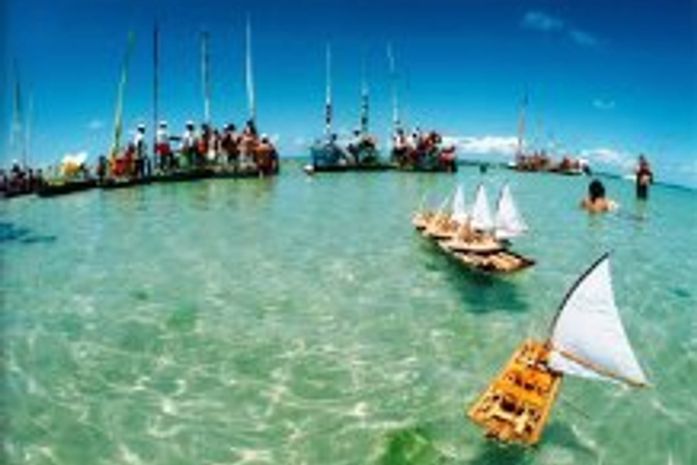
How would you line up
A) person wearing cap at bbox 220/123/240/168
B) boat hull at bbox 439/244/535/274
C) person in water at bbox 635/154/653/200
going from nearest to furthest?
boat hull at bbox 439/244/535/274, person wearing cap at bbox 220/123/240/168, person in water at bbox 635/154/653/200

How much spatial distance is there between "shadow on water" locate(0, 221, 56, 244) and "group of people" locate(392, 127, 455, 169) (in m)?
39.4

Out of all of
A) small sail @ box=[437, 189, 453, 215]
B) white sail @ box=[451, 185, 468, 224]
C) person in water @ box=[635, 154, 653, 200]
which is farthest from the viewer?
person in water @ box=[635, 154, 653, 200]

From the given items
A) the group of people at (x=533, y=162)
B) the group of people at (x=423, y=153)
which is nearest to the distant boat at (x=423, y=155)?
the group of people at (x=423, y=153)

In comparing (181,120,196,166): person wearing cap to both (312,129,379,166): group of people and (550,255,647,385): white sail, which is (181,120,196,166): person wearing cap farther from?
(550,255,647,385): white sail

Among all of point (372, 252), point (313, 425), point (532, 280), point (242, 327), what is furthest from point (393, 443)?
point (372, 252)

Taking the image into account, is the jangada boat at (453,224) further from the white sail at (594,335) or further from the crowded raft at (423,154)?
the crowded raft at (423,154)

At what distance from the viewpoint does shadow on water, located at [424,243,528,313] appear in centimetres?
2291

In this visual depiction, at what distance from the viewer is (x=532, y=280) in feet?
88.2

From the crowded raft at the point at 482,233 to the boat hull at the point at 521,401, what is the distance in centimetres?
969

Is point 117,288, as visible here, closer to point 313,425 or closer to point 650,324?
point 313,425

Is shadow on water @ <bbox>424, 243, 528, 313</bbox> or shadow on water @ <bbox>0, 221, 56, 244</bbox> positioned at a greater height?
shadow on water @ <bbox>0, 221, 56, 244</bbox>

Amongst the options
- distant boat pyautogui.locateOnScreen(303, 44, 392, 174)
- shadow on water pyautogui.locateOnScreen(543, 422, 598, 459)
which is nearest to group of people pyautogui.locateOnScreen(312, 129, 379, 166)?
distant boat pyautogui.locateOnScreen(303, 44, 392, 174)

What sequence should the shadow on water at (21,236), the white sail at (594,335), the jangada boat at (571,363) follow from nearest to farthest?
1. the jangada boat at (571,363)
2. the white sail at (594,335)
3. the shadow on water at (21,236)

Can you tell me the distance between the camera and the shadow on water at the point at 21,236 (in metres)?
30.8
